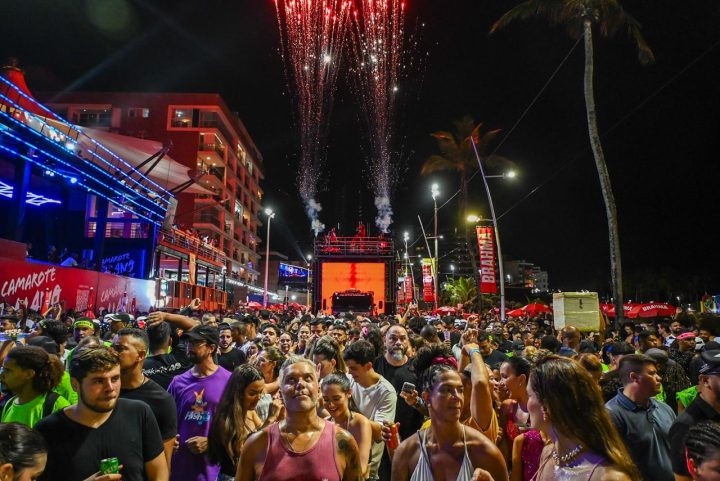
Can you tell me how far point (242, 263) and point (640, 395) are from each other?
239ft

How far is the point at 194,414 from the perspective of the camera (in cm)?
450

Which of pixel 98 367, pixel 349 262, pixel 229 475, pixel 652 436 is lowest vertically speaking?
pixel 229 475

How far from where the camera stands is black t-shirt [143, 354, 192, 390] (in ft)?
17.2

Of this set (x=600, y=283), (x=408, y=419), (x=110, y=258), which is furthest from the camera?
(x=600, y=283)

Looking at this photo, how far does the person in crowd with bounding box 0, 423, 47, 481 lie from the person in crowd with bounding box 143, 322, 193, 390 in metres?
2.74

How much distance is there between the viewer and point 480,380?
150 inches

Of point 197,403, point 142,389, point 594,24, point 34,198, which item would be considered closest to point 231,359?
point 197,403

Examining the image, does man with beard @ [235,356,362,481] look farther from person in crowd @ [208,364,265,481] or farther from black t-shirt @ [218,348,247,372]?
black t-shirt @ [218,348,247,372]

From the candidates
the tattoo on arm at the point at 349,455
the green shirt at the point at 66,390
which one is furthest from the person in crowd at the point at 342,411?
the green shirt at the point at 66,390

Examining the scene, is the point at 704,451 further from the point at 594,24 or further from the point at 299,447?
the point at 594,24

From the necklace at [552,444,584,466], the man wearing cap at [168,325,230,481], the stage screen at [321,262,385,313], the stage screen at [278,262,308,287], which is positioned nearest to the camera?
the necklace at [552,444,584,466]

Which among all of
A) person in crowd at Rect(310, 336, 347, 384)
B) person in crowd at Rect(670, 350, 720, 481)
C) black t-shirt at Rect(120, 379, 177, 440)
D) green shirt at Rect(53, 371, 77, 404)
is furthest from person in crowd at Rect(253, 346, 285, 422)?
person in crowd at Rect(670, 350, 720, 481)

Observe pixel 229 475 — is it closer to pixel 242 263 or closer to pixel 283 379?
pixel 283 379

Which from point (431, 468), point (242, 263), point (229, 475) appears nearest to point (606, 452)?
point (431, 468)
